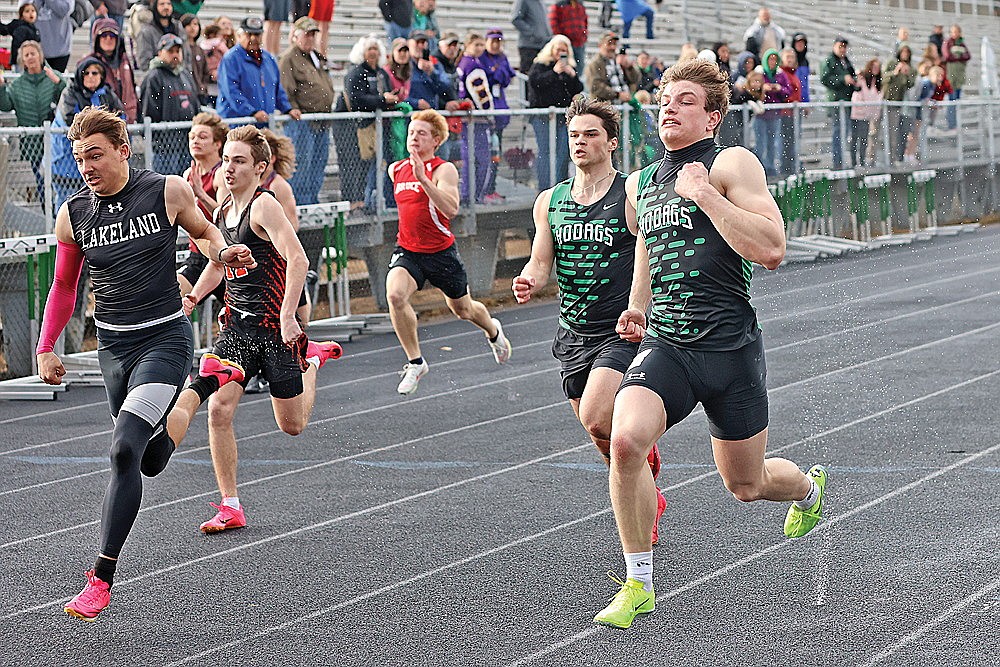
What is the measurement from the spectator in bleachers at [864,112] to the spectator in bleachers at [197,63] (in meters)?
11.0

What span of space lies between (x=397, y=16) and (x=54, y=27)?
417cm

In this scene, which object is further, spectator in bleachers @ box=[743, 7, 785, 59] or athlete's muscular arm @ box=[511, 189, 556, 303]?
spectator in bleachers @ box=[743, 7, 785, 59]

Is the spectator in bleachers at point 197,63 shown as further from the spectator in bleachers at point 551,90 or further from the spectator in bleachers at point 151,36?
the spectator in bleachers at point 551,90

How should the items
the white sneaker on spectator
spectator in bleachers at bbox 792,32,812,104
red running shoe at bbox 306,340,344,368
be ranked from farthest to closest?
spectator in bleachers at bbox 792,32,812,104 → the white sneaker on spectator → red running shoe at bbox 306,340,344,368

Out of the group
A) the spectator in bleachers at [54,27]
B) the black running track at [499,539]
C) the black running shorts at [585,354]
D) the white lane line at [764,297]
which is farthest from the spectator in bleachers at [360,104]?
the black running shorts at [585,354]

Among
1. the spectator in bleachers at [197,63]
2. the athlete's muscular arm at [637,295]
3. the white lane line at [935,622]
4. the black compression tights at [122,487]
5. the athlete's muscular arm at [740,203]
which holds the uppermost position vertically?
the spectator in bleachers at [197,63]

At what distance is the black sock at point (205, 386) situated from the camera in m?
7.07

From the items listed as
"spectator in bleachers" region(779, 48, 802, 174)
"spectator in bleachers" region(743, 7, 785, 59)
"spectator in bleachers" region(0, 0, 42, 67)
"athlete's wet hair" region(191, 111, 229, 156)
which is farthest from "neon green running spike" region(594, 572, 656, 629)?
"spectator in bleachers" region(743, 7, 785, 59)

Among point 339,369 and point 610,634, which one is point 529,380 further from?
point 610,634

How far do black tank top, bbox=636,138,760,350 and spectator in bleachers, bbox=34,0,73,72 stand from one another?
10.7m

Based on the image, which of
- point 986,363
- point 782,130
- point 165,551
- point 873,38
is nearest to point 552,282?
point 782,130

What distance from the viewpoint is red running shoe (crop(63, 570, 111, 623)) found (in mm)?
5688

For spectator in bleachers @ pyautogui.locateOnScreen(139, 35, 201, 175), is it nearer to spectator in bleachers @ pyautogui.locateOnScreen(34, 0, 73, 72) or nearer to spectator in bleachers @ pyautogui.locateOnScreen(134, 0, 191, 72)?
spectator in bleachers @ pyautogui.locateOnScreen(134, 0, 191, 72)

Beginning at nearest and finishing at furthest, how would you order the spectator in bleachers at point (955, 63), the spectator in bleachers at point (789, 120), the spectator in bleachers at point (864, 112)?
the spectator in bleachers at point (789, 120), the spectator in bleachers at point (864, 112), the spectator in bleachers at point (955, 63)
